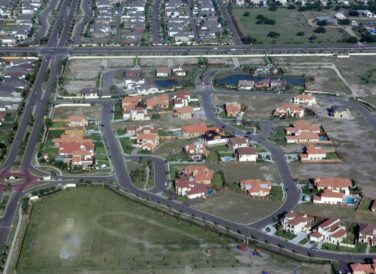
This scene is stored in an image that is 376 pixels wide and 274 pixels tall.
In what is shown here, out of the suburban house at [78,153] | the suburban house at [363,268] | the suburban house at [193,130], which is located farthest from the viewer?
the suburban house at [193,130]

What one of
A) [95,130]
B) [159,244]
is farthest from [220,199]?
[95,130]

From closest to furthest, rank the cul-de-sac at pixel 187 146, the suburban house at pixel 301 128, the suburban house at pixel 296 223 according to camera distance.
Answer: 1. the cul-de-sac at pixel 187 146
2. the suburban house at pixel 296 223
3. the suburban house at pixel 301 128

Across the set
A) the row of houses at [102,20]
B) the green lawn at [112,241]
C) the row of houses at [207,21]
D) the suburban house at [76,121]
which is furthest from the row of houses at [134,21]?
the green lawn at [112,241]

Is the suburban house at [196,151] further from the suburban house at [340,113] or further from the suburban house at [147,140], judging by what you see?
the suburban house at [340,113]

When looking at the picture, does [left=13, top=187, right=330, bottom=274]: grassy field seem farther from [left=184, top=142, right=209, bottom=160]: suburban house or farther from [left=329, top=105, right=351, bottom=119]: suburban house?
[left=329, top=105, right=351, bottom=119]: suburban house

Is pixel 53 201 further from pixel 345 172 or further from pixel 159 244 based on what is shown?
pixel 345 172

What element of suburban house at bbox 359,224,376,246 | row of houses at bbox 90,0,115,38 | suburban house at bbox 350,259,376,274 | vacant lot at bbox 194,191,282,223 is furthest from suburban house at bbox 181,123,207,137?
row of houses at bbox 90,0,115,38
